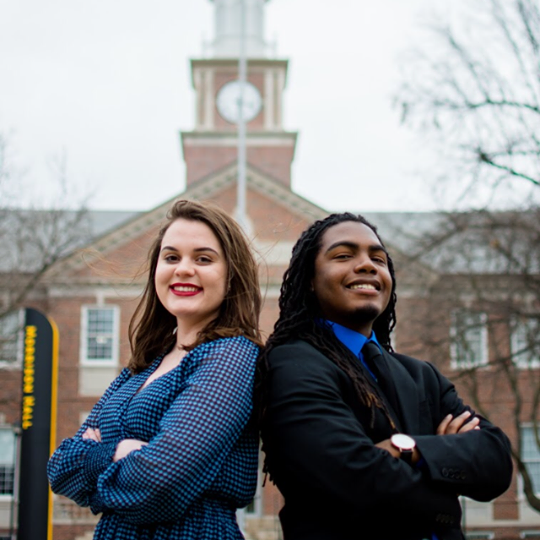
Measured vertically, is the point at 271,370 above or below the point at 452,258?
below

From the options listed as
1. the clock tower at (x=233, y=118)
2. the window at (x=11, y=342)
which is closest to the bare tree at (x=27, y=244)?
the window at (x=11, y=342)

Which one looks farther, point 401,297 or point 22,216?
point 401,297

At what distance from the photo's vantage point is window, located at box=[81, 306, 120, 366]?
81.6 ft

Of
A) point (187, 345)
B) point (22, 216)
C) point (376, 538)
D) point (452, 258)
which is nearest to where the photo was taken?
point (376, 538)

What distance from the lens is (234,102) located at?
3177 cm

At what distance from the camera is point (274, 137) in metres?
31.2

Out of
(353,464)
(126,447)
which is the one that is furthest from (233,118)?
(353,464)

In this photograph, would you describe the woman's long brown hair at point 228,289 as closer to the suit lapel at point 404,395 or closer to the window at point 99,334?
the suit lapel at point 404,395

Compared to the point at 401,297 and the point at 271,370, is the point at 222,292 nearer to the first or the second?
the point at 271,370

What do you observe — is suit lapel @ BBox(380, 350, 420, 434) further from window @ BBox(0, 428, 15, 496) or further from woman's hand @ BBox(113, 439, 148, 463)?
window @ BBox(0, 428, 15, 496)

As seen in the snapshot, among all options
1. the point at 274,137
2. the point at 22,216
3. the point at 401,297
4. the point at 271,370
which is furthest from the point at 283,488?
the point at 274,137

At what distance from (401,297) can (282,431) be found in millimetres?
21193

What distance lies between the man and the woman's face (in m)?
0.27

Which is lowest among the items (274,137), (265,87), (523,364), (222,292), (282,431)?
(523,364)
